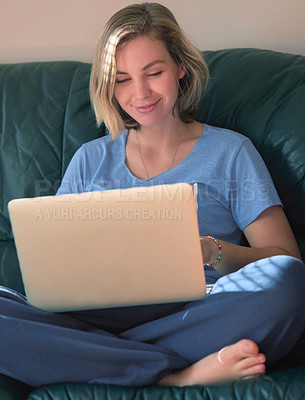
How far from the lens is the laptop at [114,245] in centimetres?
103

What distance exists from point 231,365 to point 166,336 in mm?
164

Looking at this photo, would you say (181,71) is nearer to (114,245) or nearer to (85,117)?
(85,117)

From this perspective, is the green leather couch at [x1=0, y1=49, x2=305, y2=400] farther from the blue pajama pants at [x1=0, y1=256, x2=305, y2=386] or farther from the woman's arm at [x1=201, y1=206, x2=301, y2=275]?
the blue pajama pants at [x1=0, y1=256, x2=305, y2=386]

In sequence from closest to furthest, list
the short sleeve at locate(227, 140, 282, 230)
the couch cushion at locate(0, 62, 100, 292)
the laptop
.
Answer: the laptop, the short sleeve at locate(227, 140, 282, 230), the couch cushion at locate(0, 62, 100, 292)

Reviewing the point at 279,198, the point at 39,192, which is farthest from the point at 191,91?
the point at 39,192

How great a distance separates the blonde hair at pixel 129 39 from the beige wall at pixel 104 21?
1.25 feet

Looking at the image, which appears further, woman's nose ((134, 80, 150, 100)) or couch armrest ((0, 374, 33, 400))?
woman's nose ((134, 80, 150, 100))

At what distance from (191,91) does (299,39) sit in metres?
0.50

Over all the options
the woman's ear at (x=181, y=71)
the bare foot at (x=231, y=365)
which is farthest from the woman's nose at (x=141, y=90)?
the bare foot at (x=231, y=365)

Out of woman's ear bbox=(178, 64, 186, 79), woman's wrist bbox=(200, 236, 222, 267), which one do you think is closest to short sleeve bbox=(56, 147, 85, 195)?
woman's ear bbox=(178, 64, 186, 79)

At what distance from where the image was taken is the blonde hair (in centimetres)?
149

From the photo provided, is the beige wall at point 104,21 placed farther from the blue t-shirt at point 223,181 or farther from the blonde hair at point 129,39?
the blue t-shirt at point 223,181

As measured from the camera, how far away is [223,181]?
1507 mm

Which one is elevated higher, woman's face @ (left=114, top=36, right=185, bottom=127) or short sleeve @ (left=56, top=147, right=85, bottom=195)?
woman's face @ (left=114, top=36, right=185, bottom=127)
